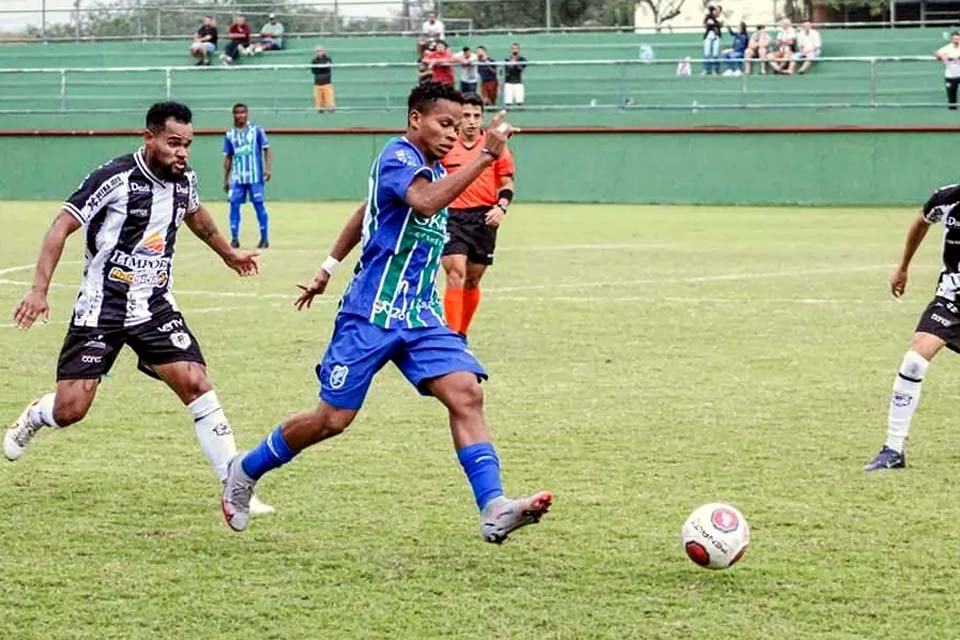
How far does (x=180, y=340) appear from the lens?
7.98 m

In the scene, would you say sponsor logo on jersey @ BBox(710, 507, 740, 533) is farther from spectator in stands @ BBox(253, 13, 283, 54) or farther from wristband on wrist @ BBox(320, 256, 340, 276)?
spectator in stands @ BBox(253, 13, 283, 54)

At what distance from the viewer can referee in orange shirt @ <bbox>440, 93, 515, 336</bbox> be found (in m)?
13.2

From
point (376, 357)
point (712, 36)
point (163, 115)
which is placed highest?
point (712, 36)

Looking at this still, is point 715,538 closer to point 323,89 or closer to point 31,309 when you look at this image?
point 31,309

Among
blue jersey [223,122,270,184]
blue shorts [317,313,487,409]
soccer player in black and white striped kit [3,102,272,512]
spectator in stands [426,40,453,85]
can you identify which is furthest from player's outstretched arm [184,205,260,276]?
spectator in stands [426,40,453,85]

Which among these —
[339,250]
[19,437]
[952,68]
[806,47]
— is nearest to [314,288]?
[339,250]

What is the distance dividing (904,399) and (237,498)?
12.1 feet

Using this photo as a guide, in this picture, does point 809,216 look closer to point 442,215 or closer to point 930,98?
point 930,98

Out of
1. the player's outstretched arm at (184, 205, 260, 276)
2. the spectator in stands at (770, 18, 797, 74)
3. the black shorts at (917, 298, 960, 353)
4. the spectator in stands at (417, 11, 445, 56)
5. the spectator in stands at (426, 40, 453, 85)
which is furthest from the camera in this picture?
the spectator in stands at (417, 11, 445, 56)

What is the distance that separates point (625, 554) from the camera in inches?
272

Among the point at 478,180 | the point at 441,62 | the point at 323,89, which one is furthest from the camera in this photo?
the point at 323,89

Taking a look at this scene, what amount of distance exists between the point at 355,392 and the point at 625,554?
131cm

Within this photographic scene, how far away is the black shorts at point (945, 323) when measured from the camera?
29.2 feet

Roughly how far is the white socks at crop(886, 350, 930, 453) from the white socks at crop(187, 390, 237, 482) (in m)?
3.47
